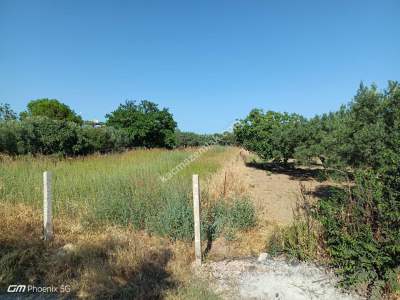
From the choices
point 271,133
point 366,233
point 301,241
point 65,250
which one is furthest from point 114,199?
point 271,133

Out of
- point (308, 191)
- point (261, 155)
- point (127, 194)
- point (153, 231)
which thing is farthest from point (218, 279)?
point (261, 155)

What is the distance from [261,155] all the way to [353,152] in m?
7.89

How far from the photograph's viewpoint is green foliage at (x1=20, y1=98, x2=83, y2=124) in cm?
3092

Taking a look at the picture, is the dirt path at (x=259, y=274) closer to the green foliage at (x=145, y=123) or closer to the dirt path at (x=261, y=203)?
the dirt path at (x=261, y=203)

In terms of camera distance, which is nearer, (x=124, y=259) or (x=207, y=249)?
(x=124, y=259)

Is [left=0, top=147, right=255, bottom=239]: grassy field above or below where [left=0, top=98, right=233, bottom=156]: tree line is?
below

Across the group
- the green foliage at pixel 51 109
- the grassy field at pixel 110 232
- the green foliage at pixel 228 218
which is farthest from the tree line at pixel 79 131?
the green foliage at pixel 228 218

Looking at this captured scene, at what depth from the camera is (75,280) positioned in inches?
118

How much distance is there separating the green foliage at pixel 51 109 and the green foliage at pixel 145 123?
34.9 feet

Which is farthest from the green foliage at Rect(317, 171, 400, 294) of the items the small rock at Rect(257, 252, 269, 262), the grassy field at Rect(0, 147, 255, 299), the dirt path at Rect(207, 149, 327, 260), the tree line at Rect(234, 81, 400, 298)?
the grassy field at Rect(0, 147, 255, 299)

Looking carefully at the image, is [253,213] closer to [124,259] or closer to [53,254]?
[124,259]

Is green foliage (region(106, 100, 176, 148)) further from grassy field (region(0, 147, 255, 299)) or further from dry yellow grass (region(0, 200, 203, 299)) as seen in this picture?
dry yellow grass (region(0, 200, 203, 299))

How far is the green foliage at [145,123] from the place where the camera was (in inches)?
924

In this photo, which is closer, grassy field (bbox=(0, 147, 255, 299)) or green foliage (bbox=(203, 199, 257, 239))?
grassy field (bbox=(0, 147, 255, 299))
